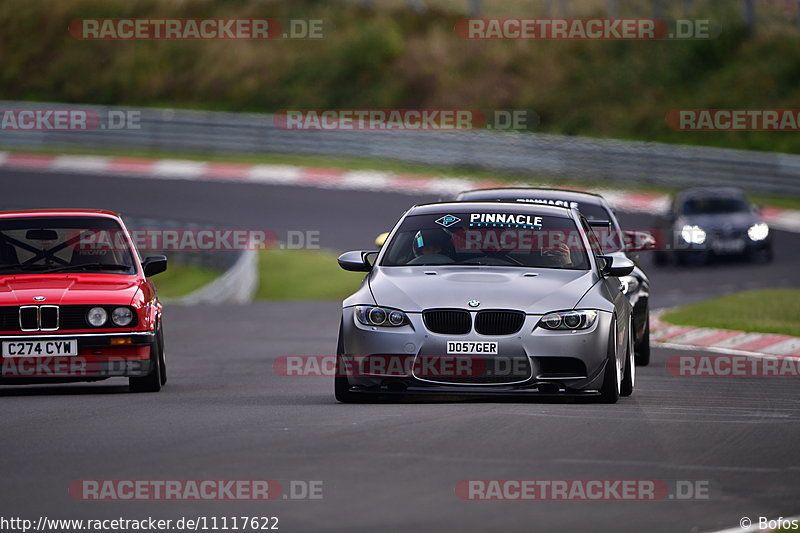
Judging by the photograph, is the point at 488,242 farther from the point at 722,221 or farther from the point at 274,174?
the point at 274,174

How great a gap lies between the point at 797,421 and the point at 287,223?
23726 mm

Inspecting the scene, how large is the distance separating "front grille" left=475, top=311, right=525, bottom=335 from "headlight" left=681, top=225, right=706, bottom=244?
18499 millimetres

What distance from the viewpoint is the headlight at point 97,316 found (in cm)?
1223

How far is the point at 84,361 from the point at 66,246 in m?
1.52

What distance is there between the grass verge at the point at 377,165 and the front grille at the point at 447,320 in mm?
25461

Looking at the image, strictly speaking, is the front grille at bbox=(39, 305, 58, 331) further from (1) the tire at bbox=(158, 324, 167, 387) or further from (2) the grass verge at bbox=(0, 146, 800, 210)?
(2) the grass verge at bbox=(0, 146, 800, 210)

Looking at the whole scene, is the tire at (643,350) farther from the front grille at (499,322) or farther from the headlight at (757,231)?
the headlight at (757,231)

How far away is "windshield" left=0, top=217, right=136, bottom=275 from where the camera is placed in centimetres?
1315

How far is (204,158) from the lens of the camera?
4138cm

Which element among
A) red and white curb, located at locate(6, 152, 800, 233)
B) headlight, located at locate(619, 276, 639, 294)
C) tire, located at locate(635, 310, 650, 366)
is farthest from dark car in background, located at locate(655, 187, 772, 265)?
headlight, located at locate(619, 276, 639, 294)

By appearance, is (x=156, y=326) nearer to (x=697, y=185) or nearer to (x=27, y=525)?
(x=27, y=525)

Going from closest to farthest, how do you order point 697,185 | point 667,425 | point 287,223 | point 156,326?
point 667,425
point 156,326
point 287,223
point 697,185

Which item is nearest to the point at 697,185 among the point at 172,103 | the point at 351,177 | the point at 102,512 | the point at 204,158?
the point at 351,177

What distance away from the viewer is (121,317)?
12.3 metres
